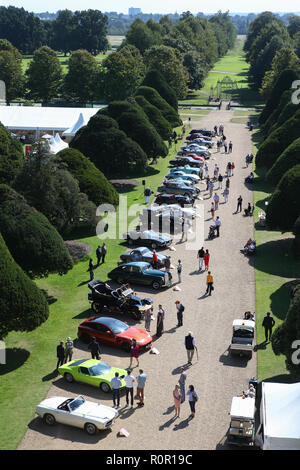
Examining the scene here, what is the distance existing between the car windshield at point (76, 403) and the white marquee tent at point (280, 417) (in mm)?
6438

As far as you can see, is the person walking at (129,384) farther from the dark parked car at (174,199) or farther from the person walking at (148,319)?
the dark parked car at (174,199)

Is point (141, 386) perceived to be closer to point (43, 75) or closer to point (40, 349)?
point (40, 349)

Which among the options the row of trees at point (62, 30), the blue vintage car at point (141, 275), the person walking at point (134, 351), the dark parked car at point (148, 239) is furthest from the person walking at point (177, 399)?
the row of trees at point (62, 30)

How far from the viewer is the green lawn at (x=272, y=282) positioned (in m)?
26.1

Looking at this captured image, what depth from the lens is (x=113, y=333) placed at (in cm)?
2766

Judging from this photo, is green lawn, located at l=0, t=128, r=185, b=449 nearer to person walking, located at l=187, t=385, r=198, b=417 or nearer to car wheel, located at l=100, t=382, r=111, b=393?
car wheel, located at l=100, t=382, r=111, b=393

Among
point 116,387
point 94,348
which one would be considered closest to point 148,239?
point 94,348

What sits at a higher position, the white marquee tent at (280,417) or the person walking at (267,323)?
the white marquee tent at (280,417)

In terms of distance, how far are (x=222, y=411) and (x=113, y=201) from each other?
26.4 metres

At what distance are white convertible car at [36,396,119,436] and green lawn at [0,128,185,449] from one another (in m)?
0.99

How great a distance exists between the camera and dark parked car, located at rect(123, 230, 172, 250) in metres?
41.1

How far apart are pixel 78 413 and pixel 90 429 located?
69 cm
